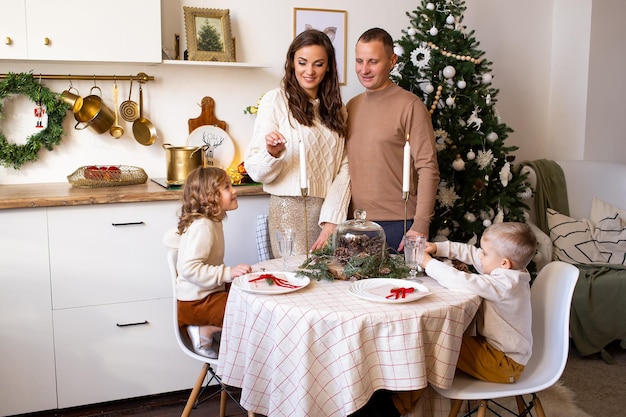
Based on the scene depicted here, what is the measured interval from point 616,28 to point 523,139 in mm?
882

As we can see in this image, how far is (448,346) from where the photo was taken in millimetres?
1782

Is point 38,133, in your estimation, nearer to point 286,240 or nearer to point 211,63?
point 211,63

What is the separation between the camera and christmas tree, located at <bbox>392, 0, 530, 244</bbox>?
3.21m

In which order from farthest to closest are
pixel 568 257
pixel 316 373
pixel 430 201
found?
pixel 568 257
pixel 430 201
pixel 316 373

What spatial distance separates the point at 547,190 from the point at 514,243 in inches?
75.9

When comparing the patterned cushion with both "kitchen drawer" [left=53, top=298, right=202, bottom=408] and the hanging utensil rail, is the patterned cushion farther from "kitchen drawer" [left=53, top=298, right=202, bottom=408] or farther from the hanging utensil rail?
the hanging utensil rail

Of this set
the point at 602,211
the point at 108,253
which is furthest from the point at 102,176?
the point at 602,211

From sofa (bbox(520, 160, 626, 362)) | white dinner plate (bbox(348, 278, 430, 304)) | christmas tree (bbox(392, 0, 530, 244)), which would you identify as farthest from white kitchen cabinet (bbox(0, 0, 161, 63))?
sofa (bbox(520, 160, 626, 362))

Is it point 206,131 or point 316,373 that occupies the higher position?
point 206,131

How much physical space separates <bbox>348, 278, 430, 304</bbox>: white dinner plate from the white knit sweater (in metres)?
0.57

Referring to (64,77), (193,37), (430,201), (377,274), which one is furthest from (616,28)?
(64,77)

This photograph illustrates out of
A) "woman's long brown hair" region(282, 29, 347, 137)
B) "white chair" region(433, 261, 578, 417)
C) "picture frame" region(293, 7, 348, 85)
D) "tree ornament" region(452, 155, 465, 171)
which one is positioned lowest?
"white chair" region(433, 261, 578, 417)

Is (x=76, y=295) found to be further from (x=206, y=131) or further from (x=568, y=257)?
(x=568, y=257)

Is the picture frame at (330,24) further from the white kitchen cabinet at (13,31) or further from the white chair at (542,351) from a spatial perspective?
the white chair at (542,351)
